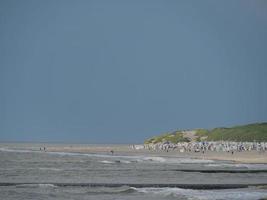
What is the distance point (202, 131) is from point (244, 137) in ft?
66.1

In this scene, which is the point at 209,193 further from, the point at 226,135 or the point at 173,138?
the point at 173,138

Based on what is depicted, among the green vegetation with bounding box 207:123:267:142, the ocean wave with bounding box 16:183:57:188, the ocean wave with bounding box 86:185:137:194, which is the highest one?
the green vegetation with bounding box 207:123:267:142

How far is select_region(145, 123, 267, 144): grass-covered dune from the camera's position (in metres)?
106

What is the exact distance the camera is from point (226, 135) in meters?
115

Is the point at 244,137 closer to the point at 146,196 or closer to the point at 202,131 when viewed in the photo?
the point at 202,131

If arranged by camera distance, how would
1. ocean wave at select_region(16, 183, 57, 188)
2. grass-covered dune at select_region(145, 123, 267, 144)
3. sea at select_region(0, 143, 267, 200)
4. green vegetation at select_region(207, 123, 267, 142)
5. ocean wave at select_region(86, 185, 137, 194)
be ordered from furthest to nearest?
grass-covered dune at select_region(145, 123, 267, 144), green vegetation at select_region(207, 123, 267, 142), ocean wave at select_region(16, 183, 57, 188), ocean wave at select_region(86, 185, 137, 194), sea at select_region(0, 143, 267, 200)

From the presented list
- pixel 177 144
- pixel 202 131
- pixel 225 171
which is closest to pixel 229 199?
pixel 225 171

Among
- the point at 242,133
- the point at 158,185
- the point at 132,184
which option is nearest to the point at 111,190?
the point at 132,184

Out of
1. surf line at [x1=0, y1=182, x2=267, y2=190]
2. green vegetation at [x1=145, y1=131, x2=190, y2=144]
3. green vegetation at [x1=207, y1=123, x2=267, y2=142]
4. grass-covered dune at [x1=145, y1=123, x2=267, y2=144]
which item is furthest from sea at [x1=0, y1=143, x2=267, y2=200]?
green vegetation at [x1=145, y1=131, x2=190, y2=144]

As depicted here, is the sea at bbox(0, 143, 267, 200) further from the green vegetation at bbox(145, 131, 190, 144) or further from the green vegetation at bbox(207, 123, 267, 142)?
the green vegetation at bbox(145, 131, 190, 144)

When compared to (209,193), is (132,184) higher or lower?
higher

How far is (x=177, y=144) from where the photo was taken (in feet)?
379

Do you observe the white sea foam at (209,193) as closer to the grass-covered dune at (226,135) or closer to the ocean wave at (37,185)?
the ocean wave at (37,185)

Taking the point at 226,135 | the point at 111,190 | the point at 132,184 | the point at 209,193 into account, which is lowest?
the point at 209,193
